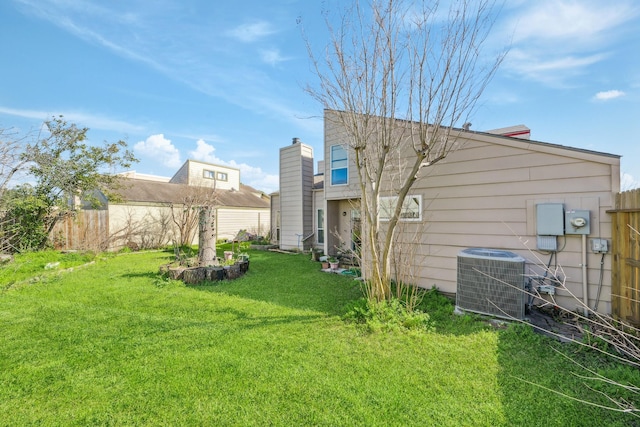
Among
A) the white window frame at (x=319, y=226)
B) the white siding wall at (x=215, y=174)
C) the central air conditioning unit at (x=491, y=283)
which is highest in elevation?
the white siding wall at (x=215, y=174)

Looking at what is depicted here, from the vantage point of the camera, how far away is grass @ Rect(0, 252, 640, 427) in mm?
2193

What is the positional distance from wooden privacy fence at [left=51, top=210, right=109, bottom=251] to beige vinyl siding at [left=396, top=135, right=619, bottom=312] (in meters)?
11.5

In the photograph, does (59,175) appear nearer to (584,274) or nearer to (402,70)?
(402,70)

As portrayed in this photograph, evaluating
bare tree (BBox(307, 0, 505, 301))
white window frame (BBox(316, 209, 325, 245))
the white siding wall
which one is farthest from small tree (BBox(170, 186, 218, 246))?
bare tree (BBox(307, 0, 505, 301))

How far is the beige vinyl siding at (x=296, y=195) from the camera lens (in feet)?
37.4

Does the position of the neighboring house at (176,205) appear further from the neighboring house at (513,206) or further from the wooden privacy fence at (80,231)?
the neighboring house at (513,206)

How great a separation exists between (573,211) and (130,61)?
9993 millimetres

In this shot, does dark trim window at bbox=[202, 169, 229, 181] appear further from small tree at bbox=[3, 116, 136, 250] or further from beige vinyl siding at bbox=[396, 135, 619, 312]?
beige vinyl siding at bbox=[396, 135, 619, 312]

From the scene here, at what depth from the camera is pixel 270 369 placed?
281cm

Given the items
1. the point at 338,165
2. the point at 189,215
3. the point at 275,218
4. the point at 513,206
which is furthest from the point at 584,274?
the point at 189,215

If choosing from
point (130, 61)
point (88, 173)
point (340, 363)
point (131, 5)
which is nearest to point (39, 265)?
point (88, 173)

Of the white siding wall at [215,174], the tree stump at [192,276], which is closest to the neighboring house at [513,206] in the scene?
the tree stump at [192,276]

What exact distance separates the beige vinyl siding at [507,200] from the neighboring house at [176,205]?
8.69 m

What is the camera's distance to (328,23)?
159 inches
